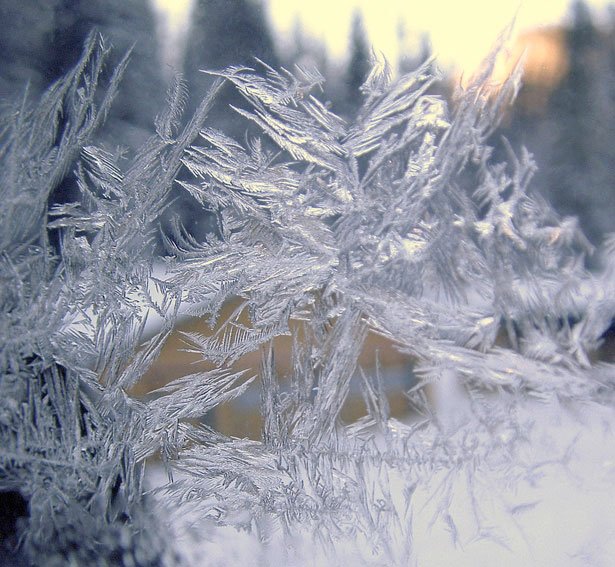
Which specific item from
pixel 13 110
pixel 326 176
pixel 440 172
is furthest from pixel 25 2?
pixel 440 172

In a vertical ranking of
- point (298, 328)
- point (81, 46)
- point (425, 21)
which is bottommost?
point (298, 328)

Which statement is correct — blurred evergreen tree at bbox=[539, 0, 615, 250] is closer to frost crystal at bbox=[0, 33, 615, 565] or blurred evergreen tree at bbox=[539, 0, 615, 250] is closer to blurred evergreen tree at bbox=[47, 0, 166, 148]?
frost crystal at bbox=[0, 33, 615, 565]

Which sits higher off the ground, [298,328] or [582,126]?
[582,126]

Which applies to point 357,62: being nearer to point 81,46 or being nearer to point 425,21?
point 425,21

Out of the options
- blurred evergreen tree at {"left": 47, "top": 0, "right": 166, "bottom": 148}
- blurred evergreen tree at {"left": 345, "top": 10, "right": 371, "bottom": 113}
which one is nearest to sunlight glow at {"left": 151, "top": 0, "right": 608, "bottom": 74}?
blurred evergreen tree at {"left": 345, "top": 10, "right": 371, "bottom": 113}

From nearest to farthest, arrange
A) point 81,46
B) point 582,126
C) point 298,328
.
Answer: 1. point 582,126
2. point 298,328
3. point 81,46

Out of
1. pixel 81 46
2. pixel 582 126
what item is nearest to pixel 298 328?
pixel 582 126

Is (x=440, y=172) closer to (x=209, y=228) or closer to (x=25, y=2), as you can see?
(x=209, y=228)

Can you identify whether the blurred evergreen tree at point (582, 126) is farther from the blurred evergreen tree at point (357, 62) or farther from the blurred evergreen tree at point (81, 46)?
the blurred evergreen tree at point (81, 46)

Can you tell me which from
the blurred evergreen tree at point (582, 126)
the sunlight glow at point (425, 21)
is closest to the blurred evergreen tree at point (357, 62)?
the sunlight glow at point (425, 21)
